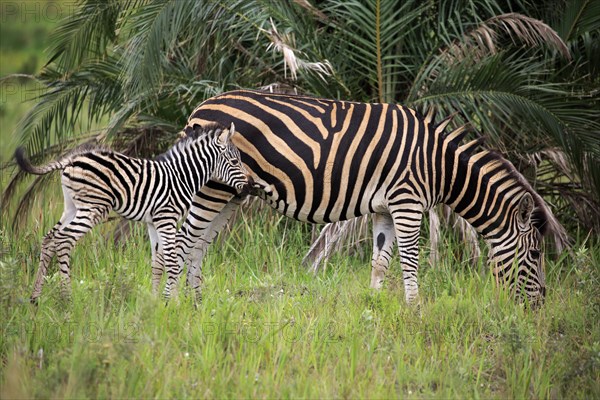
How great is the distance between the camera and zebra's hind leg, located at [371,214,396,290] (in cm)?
715

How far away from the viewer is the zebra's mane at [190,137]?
6.57m

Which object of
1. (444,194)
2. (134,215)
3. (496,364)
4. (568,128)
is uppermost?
(568,128)

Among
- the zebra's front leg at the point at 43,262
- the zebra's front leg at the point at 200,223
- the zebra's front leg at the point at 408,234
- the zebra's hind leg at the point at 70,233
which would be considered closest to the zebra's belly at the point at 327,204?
the zebra's front leg at the point at 408,234

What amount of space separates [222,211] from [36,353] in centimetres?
229

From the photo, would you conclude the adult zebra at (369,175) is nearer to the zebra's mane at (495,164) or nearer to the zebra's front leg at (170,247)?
the zebra's mane at (495,164)

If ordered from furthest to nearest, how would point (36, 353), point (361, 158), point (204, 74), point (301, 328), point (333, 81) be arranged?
point (204, 74) → point (333, 81) → point (361, 158) → point (301, 328) → point (36, 353)

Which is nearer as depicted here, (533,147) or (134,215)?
(134,215)

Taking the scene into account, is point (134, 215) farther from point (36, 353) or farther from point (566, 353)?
point (566, 353)

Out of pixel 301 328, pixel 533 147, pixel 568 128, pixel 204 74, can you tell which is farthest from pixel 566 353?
pixel 204 74

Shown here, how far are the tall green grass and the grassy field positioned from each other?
1cm

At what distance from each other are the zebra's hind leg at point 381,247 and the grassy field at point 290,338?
131mm

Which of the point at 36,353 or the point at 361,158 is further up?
the point at 361,158

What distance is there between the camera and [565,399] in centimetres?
534

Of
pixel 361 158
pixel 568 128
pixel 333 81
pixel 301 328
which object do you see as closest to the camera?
pixel 301 328
